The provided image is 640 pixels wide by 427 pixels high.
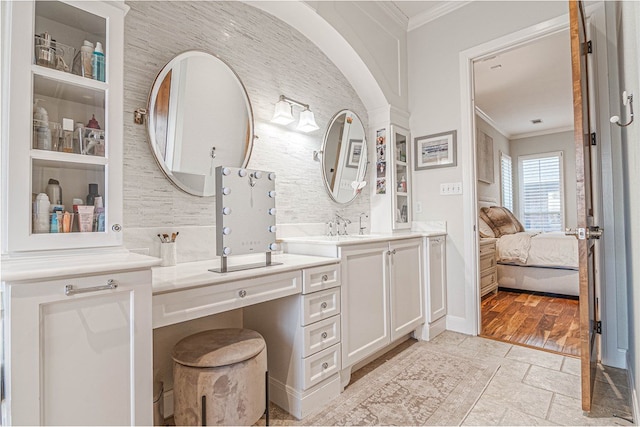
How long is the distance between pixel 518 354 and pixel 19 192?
2976mm

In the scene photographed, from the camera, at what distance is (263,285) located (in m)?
1.48

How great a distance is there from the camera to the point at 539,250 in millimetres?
3893

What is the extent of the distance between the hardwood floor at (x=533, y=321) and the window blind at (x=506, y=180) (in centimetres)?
322

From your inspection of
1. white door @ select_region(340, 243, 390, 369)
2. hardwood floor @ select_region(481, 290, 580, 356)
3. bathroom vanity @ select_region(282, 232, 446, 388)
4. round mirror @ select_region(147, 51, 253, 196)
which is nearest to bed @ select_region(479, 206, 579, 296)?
hardwood floor @ select_region(481, 290, 580, 356)

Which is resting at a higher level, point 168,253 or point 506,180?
point 506,180

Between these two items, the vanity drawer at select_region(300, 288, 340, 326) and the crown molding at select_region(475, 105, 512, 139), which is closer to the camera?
the vanity drawer at select_region(300, 288, 340, 326)

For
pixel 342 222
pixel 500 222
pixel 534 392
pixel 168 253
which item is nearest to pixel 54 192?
pixel 168 253

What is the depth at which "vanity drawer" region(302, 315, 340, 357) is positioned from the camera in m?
1.63

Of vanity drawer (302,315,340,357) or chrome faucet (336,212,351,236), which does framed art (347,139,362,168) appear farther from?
vanity drawer (302,315,340,357)

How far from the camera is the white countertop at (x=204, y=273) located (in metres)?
1.20

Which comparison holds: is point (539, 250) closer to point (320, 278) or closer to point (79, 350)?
point (320, 278)

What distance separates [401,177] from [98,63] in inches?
98.9

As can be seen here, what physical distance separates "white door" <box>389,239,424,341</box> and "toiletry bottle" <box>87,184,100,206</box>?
1.75 metres

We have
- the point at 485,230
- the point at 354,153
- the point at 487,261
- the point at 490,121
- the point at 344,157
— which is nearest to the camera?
the point at 344,157
